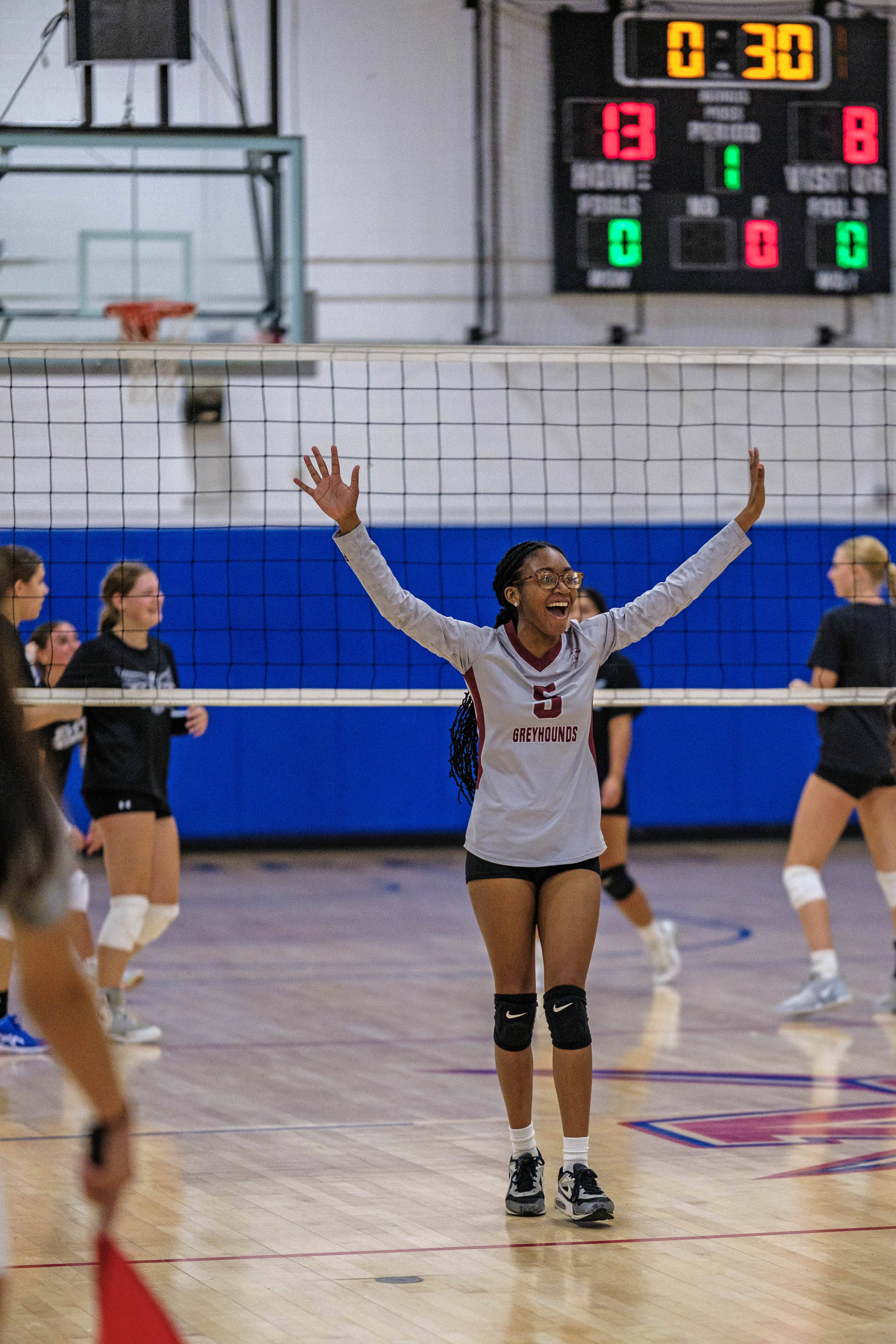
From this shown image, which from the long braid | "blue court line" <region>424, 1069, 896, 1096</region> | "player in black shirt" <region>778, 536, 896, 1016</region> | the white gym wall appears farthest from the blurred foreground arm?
the white gym wall

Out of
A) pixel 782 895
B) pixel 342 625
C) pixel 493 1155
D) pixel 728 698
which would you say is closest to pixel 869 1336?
pixel 493 1155

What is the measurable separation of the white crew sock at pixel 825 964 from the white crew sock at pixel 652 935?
0.99 m

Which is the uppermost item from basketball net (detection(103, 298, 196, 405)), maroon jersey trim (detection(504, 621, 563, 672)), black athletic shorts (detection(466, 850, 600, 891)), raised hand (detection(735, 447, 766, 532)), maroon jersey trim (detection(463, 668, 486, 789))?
basketball net (detection(103, 298, 196, 405))

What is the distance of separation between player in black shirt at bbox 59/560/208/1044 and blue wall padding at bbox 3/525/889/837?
18.0ft

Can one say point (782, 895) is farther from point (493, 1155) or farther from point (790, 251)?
point (493, 1155)

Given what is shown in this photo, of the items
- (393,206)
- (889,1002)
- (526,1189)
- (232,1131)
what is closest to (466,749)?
(526,1189)

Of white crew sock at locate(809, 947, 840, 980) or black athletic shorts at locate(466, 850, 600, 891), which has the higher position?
black athletic shorts at locate(466, 850, 600, 891)

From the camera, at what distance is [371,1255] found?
4.22 m

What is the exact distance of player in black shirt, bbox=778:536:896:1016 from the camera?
23.8 ft

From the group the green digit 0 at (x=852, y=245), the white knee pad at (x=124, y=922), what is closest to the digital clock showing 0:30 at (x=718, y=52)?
the green digit 0 at (x=852, y=245)

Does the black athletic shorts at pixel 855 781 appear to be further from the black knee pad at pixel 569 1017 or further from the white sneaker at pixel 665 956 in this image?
the black knee pad at pixel 569 1017

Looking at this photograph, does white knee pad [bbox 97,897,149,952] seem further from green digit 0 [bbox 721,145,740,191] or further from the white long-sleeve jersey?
green digit 0 [bbox 721,145,740,191]

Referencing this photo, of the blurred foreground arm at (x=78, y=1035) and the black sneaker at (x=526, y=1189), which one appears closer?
the blurred foreground arm at (x=78, y=1035)

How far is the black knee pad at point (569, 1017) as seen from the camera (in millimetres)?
4418
